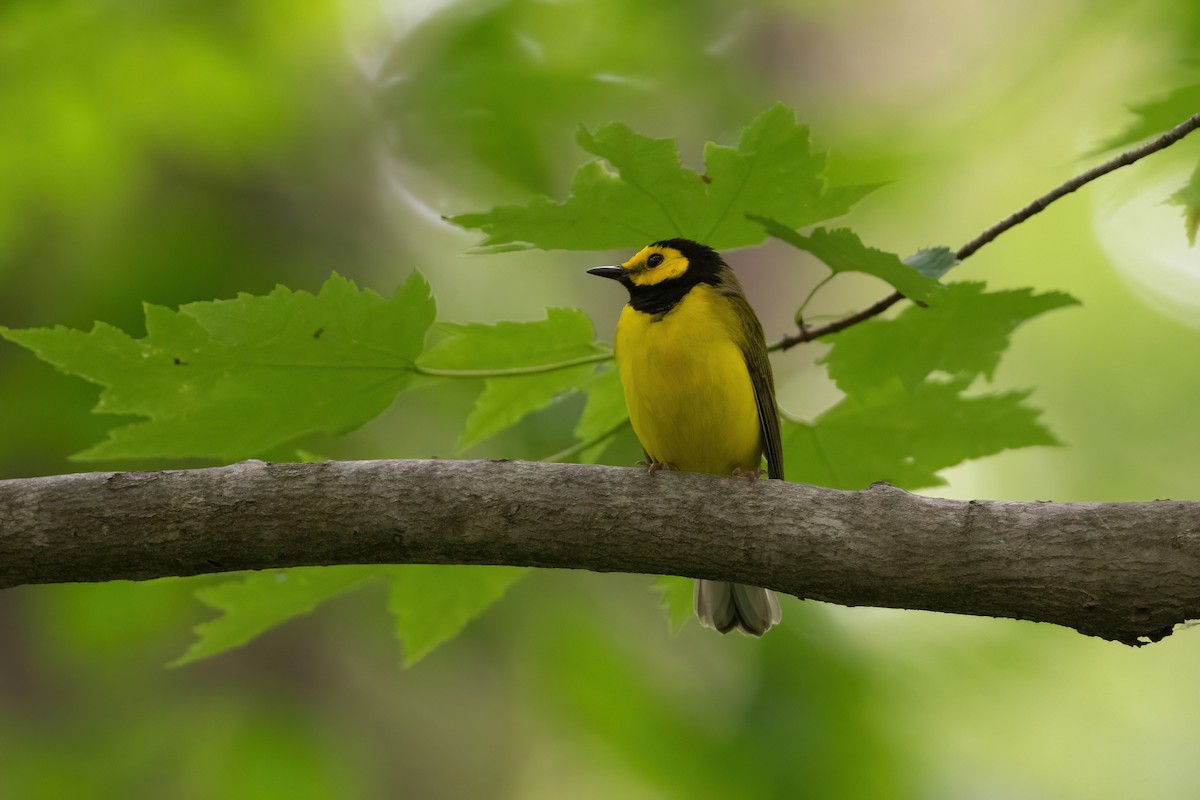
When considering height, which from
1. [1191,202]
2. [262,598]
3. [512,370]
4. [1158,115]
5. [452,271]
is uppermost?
[452,271]

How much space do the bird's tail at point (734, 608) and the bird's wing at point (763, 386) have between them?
60 cm

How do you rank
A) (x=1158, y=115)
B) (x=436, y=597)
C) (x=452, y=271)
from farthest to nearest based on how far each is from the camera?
(x=452, y=271) < (x=436, y=597) < (x=1158, y=115)

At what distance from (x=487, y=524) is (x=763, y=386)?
1.35m

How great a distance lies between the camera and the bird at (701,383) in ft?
11.6

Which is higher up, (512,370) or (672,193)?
(672,193)

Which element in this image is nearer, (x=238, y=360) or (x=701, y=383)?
(x=238, y=360)

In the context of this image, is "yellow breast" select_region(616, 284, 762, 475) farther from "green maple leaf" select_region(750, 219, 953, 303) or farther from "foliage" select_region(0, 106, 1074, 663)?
"green maple leaf" select_region(750, 219, 953, 303)

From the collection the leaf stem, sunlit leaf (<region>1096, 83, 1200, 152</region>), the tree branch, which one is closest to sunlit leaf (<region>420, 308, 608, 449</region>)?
the leaf stem

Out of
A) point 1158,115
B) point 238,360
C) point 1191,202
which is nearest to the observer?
point 238,360

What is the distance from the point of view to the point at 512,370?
2939 millimetres

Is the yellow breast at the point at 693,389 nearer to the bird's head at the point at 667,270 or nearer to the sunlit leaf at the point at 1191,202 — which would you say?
the bird's head at the point at 667,270

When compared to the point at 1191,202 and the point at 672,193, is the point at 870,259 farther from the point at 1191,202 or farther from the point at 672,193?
the point at 1191,202

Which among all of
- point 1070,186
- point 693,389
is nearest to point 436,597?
point 693,389

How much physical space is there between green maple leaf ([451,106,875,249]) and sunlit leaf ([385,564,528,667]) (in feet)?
3.22
